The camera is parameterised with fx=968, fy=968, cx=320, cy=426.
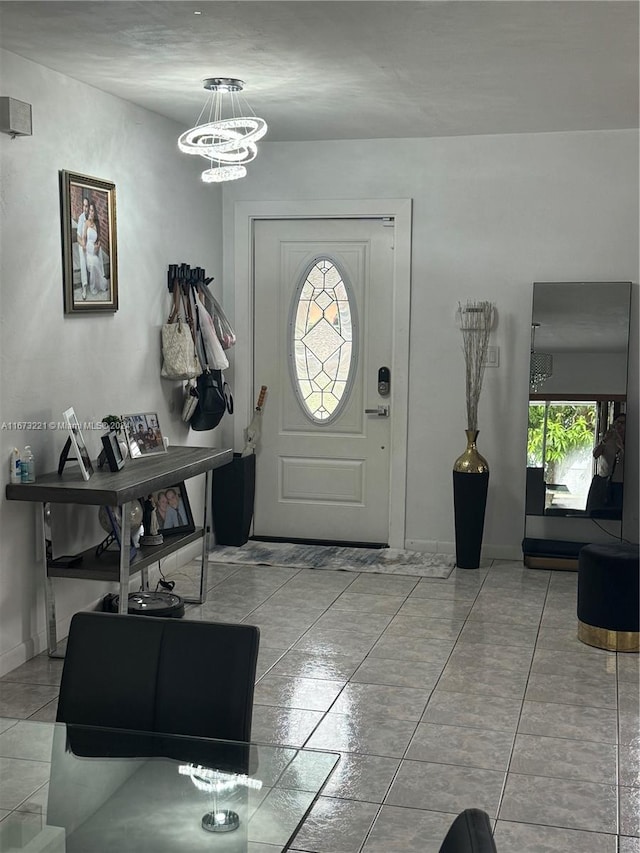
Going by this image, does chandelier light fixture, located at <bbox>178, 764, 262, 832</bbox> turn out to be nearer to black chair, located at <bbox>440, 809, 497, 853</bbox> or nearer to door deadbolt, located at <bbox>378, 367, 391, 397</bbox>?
black chair, located at <bbox>440, 809, 497, 853</bbox>

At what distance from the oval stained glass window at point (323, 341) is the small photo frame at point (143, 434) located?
4.88ft

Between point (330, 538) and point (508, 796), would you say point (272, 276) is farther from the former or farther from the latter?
point (508, 796)

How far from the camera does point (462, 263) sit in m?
5.98

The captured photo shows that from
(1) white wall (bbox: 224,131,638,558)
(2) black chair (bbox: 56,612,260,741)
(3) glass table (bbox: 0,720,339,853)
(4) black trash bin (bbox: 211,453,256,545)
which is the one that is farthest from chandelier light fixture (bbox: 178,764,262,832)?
(1) white wall (bbox: 224,131,638,558)

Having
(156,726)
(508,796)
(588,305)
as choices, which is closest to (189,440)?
(588,305)

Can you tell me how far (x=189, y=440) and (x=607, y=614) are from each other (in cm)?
267

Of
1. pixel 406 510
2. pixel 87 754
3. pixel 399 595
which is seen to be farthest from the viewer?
pixel 406 510

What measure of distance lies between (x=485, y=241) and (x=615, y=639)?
2.62 metres

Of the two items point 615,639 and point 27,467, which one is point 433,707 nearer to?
point 615,639

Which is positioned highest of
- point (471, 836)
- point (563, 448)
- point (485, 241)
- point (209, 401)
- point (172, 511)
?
point (485, 241)

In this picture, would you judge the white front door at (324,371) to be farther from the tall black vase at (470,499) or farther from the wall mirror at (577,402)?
the wall mirror at (577,402)

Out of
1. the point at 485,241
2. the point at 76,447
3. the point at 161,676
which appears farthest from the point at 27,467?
the point at 485,241

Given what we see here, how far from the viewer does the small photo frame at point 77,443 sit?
13.4 ft

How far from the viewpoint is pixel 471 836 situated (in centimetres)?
127
